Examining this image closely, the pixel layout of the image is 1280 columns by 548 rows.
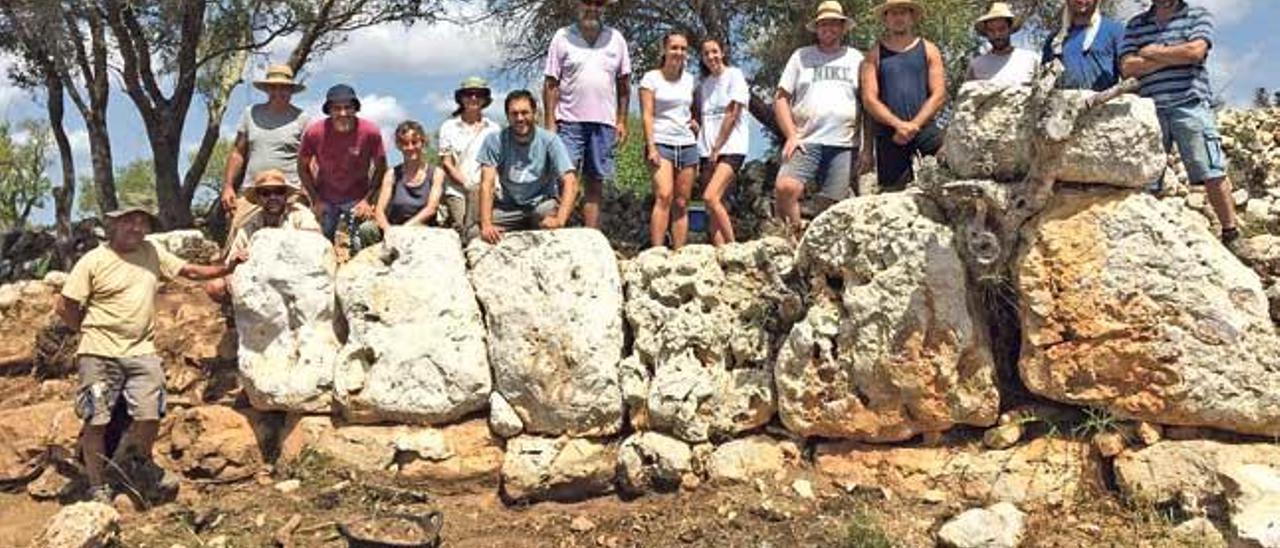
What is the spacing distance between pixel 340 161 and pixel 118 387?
1.93 metres

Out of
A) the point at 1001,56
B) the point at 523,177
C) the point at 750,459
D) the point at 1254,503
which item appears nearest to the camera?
the point at 1254,503

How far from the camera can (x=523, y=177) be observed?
6.71m

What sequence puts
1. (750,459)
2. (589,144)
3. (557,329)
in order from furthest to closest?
(589,144) → (557,329) → (750,459)

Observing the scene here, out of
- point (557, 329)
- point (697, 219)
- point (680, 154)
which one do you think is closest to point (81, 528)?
point (557, 329)

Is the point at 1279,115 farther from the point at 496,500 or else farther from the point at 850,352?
the point at 496,500

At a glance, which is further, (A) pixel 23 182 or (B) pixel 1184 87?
(A) pixel 23 182

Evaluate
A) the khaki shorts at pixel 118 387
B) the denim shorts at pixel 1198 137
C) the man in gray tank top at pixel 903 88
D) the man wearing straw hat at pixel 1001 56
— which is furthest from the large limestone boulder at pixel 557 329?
the denim shorts at pixel 1198 137

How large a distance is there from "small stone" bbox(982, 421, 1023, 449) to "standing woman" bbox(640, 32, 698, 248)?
7.62 feet

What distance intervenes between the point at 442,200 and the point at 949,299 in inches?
135

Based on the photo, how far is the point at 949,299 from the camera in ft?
18.2

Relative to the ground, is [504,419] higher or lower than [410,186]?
lower

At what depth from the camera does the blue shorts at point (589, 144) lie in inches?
277

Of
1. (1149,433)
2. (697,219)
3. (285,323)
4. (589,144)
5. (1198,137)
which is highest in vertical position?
(589,144)

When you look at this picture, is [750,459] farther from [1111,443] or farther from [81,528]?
[81,528]
